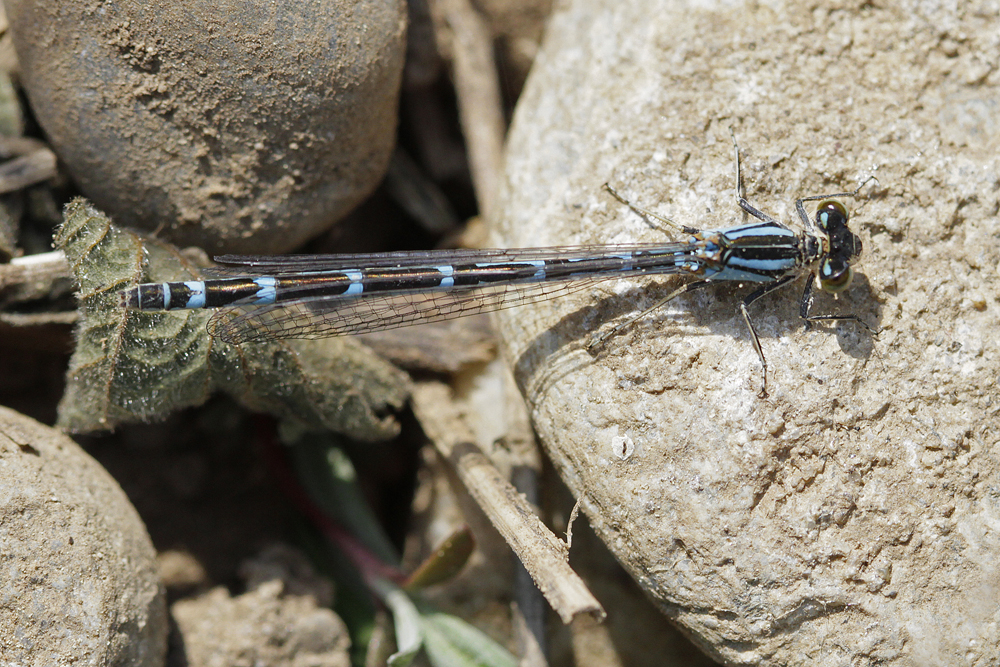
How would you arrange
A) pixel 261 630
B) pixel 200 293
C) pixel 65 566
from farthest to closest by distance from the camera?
pixel 261 630, pixel 200 293, pixel 65 566

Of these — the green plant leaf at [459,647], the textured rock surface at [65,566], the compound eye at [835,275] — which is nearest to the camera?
the textured rock surface at [65,566]

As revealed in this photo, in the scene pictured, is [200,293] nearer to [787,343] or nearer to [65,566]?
[65,566]

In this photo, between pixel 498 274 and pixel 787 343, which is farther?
pixel 498 274

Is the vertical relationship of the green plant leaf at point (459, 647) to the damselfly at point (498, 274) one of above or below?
below

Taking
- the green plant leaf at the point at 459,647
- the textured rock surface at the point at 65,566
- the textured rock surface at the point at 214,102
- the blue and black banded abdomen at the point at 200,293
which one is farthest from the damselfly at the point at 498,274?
the green plant leaf at the point at 459,647

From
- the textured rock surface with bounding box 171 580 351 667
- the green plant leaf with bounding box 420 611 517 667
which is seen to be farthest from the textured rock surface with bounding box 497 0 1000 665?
the textured rock surface with bounding box 171 580 351 667

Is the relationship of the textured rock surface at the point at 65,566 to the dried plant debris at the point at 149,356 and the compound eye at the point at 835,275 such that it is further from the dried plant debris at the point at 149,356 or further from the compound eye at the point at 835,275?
the compound eye at the point at 835,275

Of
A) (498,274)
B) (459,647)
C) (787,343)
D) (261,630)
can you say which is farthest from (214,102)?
(459,647)

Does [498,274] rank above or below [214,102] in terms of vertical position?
below
